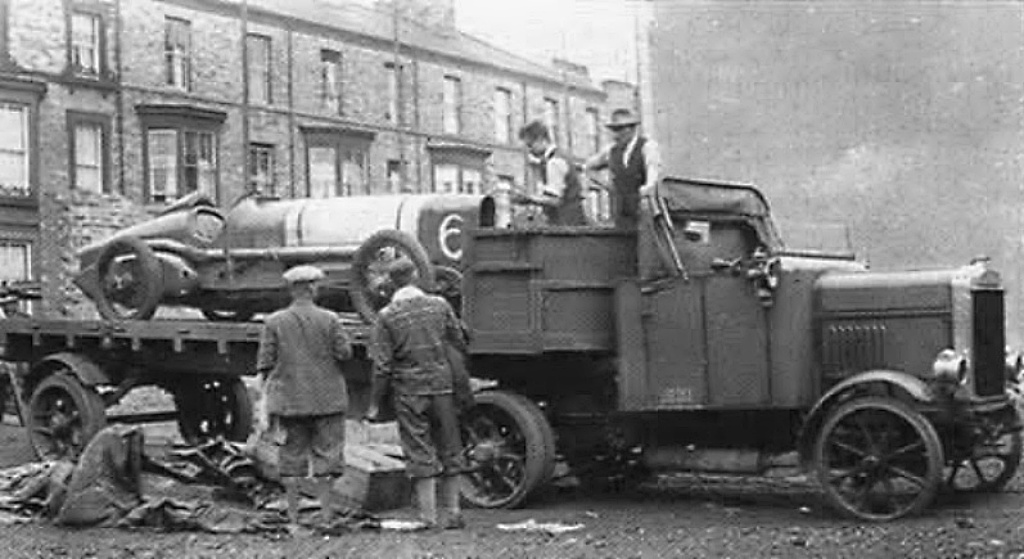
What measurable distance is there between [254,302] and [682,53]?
4.83 metres

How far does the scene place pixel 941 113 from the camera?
12.9m

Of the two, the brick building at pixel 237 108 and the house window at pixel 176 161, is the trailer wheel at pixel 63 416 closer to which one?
the brick building at pixel 237 108

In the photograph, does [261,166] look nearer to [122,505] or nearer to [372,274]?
[372,274]

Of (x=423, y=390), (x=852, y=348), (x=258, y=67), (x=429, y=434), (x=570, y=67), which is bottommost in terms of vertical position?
(x=429, y=434)

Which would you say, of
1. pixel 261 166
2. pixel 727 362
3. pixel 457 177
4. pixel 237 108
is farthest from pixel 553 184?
pixel 457 177

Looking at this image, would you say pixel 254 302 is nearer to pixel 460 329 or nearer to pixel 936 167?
pixel 460 329

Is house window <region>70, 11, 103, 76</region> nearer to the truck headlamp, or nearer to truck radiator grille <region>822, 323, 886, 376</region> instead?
truck radiator grille <region>822, 323, 886, 376</region>

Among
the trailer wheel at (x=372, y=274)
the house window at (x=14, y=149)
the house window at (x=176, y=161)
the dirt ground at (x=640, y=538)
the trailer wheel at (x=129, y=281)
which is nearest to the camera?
the dirt ground at (x=640, y=538)

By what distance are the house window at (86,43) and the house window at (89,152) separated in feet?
2.41

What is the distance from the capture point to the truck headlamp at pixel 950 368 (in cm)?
727

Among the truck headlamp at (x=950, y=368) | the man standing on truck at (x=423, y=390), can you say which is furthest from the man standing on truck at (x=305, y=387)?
the truck headlamp at (x=950, y=368)

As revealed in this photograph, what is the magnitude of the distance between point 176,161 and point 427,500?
17.9 meters

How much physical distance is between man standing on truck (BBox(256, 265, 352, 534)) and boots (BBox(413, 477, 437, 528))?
1.43 feet

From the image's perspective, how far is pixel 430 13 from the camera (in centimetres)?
2695
